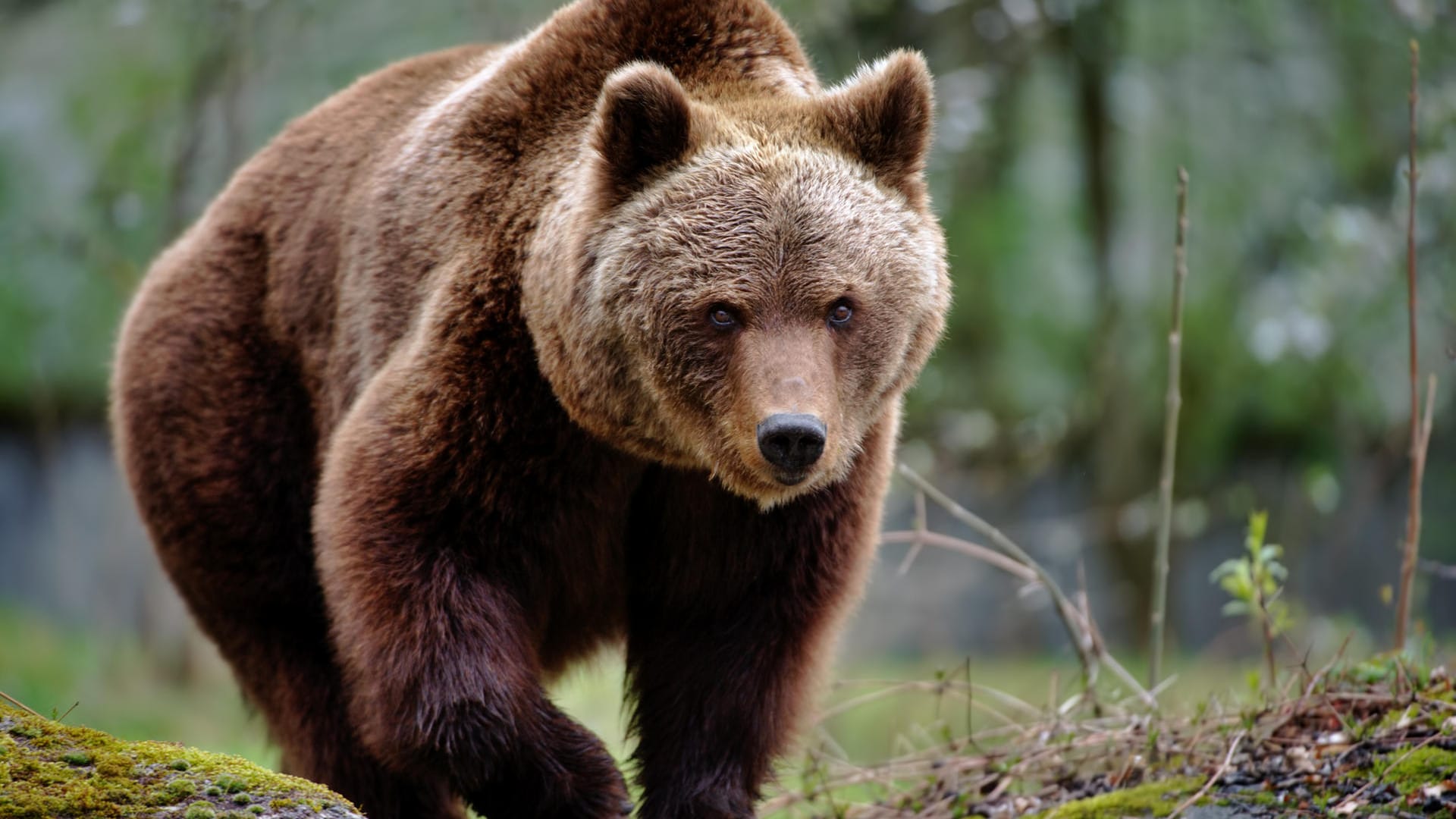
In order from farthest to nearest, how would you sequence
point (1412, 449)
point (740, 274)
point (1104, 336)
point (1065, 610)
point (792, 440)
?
1. point (1104, 336)
2. point (1065, 610)
3. point (1412, 449)
4. point (740, 274)
5. point (792, 440)

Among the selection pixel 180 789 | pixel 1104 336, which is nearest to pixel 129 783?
pixel 180 789

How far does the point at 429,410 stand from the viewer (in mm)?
4824

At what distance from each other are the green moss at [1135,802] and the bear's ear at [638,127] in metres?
2.45

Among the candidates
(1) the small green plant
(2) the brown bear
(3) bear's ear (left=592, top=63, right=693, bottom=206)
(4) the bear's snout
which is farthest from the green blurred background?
(4) the bear's snout

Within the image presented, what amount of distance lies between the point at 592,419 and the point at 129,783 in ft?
6.16

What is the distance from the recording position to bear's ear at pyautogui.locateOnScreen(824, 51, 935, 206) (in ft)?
15.8

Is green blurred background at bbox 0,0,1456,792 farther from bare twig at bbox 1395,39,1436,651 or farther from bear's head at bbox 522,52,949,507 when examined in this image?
bear's head at bbox 522,52,949,507

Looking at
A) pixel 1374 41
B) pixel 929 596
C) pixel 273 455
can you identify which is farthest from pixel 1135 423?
pixel 273 455

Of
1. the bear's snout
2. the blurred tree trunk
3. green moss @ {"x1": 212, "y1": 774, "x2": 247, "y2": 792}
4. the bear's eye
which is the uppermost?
the bear's eye

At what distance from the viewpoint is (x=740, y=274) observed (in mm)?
4480

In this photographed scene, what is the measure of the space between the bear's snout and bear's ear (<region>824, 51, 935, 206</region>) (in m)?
1.09

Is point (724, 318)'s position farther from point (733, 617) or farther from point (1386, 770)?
point (1386, 770)

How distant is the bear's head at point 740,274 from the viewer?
4.46 metres

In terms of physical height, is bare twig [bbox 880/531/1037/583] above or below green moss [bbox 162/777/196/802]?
below
